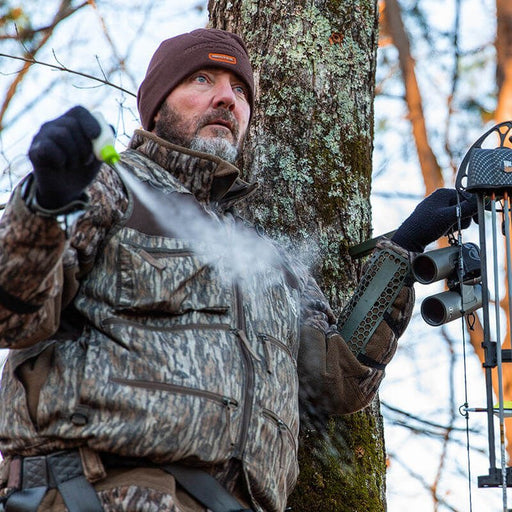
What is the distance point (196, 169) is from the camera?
335cm

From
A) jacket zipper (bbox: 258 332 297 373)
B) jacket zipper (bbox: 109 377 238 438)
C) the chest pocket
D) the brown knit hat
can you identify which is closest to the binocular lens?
jacket zipper (bbox: 258 332 297 373)

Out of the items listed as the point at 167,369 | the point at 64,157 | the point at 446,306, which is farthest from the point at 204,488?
the point at 446,306

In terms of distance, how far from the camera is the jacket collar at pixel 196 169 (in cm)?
334

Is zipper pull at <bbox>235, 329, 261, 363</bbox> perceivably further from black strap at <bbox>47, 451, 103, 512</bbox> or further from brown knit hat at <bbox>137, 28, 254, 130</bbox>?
brown knit hat at <bbox>137, 28, 254, 130</bbox>

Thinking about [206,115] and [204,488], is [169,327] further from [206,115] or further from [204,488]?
[206,115]

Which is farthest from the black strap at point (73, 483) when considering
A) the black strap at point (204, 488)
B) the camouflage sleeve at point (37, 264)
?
the camouflage sleeve at point (37, 264)

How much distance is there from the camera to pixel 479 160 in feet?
11.4

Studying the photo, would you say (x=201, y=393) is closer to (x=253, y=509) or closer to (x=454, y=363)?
(x=253, y=509)

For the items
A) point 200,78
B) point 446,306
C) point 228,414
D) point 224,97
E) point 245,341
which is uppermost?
point 200,78

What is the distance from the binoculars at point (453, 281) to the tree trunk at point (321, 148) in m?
0.54

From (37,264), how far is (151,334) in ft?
1.51

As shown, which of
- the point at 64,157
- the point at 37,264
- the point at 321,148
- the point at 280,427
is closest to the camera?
the point at 64,157

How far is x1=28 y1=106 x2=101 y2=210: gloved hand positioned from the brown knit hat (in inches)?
52.9

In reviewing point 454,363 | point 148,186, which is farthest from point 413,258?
point 454,363
